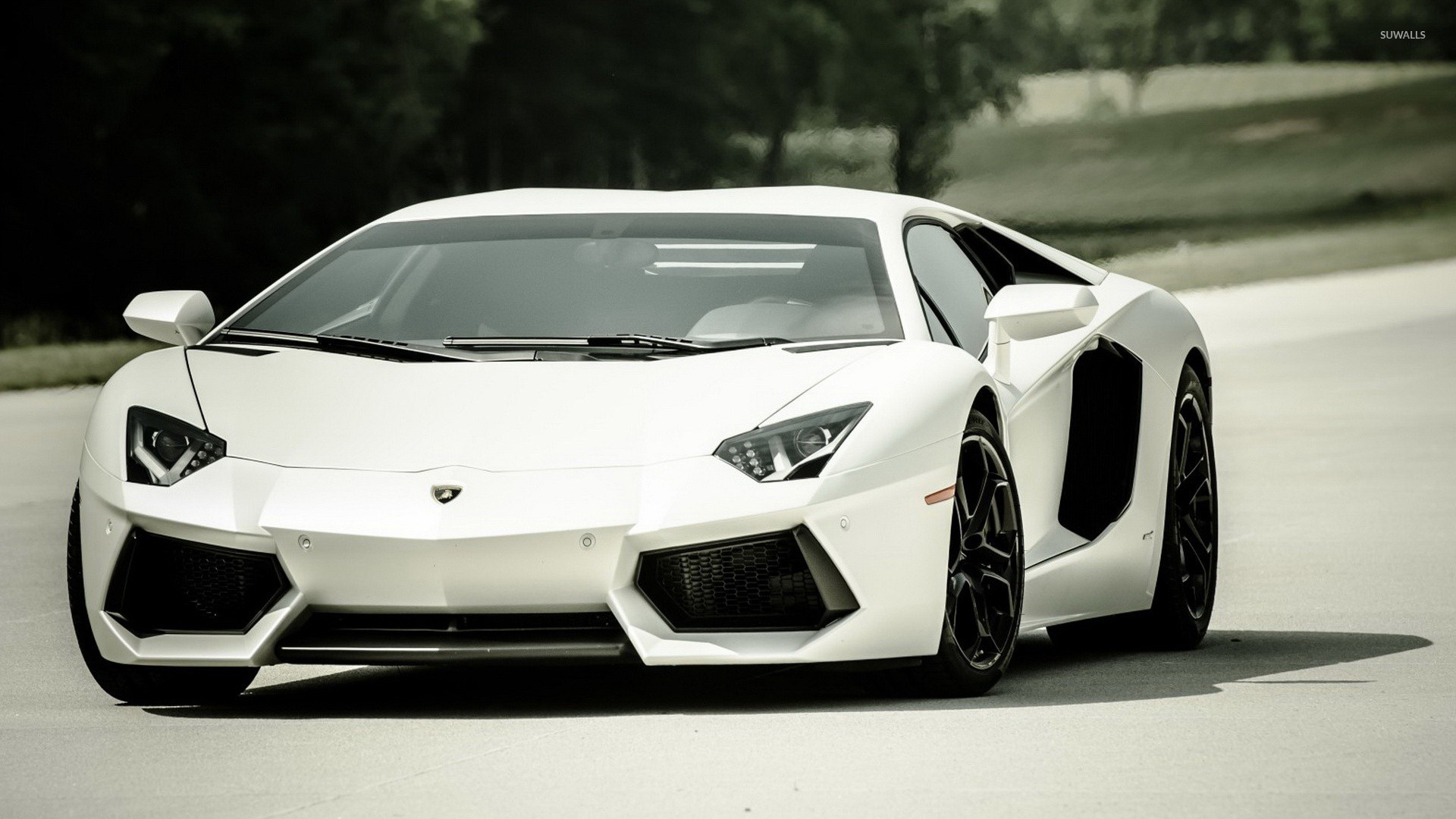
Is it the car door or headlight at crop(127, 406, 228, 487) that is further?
the car door

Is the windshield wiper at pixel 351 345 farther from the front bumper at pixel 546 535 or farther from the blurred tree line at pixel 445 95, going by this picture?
the blurred tree line at pixel 445 95

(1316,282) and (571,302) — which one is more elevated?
(571,302)

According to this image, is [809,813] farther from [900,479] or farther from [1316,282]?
[1316,282]

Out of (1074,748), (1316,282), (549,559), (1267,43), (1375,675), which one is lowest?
(1267,43)

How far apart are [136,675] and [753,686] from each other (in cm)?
152

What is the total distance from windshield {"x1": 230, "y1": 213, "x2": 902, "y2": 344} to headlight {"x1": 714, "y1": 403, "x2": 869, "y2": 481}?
565 mm

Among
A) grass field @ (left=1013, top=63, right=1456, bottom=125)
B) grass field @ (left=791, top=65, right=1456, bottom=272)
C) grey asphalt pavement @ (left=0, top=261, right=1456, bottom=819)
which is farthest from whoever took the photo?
grass field @ (left=1013, top=63, right=1456, bottom=125)

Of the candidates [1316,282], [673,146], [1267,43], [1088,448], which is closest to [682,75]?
[673,146]

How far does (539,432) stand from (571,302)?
3.30ft

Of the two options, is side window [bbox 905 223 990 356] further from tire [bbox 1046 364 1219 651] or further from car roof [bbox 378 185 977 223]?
tire [bbox 1046 364 1219 651]

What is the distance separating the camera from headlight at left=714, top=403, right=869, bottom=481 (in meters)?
5.80

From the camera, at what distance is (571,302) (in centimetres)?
684

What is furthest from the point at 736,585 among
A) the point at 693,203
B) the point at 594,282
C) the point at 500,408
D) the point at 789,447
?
the point at 693,203

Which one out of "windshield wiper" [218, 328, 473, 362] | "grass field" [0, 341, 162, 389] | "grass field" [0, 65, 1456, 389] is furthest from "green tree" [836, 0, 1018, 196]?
"windshield wiper" [218, 328, 473, 362]
